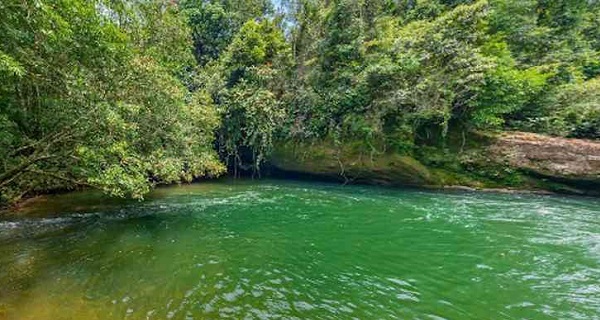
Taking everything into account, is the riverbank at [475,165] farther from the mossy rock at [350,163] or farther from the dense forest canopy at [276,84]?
the dense forest canopy at [276,84]

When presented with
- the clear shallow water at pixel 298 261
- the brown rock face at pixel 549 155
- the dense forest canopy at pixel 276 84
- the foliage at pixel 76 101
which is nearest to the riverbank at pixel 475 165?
the brown rock face at pixel 549 155

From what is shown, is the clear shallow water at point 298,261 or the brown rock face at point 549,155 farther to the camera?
the brown rock face at point 549,155

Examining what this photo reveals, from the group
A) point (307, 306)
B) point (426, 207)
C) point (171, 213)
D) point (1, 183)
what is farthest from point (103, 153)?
point (426, 207)

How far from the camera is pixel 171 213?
12258mm

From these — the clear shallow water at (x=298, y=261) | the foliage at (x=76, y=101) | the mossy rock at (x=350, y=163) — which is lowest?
the clear shallow water at (x=298, y=261)

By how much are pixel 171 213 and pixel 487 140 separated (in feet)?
49.1

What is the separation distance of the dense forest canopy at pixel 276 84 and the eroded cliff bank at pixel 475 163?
70cm

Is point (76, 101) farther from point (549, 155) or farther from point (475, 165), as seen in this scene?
point (549, 155)

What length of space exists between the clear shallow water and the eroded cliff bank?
350cm

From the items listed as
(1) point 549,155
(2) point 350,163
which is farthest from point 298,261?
(1) point 549,155

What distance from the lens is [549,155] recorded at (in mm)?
16516

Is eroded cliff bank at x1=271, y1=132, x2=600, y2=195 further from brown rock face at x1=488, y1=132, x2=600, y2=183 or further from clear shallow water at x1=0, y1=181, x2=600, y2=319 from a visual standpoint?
clear shallow water at x1=0, y1=181, x2=600, y2=319

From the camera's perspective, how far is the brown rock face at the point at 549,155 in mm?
15820

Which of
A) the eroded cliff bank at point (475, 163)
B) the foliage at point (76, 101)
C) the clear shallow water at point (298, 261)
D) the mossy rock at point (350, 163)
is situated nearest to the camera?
the clear shallow water at point (298, 261)
